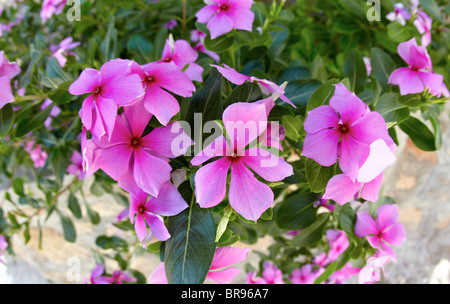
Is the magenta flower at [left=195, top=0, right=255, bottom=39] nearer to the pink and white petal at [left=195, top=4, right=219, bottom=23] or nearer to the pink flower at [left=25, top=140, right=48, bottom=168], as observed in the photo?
the pink and white petal at [left=195, top=4, right=219, bottom=23]

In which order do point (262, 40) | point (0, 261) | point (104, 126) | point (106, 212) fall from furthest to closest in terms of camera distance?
1. point (106, 212)
2. point (0, 261)
3. point (262, 40)
4. point (104, 126)

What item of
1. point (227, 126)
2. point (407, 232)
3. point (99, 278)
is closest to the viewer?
point (227, 126)

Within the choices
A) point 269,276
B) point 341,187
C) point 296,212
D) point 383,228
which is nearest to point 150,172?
point 341,187

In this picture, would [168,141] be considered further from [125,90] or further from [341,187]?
[341,187]

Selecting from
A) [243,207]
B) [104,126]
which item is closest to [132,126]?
[104,126]

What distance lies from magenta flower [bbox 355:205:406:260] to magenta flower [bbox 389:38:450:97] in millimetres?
238

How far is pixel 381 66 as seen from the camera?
73 cm

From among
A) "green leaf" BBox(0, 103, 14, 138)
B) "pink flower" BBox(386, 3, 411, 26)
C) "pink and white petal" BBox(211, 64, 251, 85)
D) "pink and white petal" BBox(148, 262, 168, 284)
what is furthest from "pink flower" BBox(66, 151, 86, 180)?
"pink flower" BBox(386, 3, 411, 26)

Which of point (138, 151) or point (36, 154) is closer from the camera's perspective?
point (138, 151)

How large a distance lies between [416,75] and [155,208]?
0.52 meters

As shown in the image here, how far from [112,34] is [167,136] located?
44cm

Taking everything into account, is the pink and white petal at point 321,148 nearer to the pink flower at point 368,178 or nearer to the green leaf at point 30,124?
the pink flower at point 368,178

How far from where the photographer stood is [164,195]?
0.48 m
